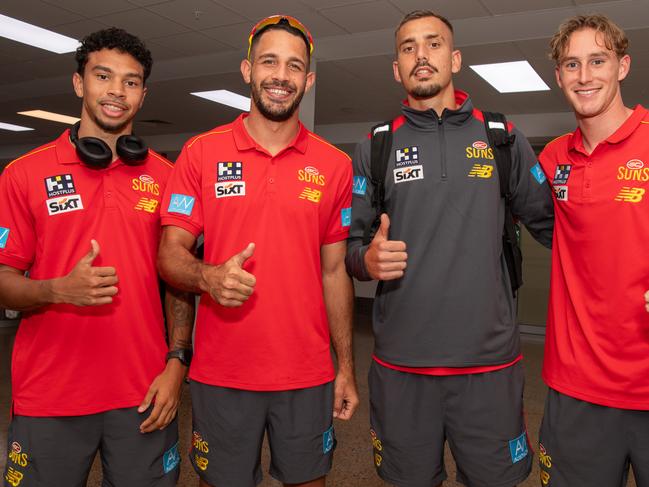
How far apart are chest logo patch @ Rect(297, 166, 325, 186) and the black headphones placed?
1.57ft

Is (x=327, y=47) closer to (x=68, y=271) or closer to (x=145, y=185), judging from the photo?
(x=145, y=185)

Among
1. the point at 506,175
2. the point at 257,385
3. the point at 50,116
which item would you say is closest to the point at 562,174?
the point at 506,175

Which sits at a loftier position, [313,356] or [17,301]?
[17,301]

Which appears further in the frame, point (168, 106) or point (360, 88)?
point (168, 106)

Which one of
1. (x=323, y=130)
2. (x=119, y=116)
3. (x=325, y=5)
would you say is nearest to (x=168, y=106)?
(x=323, y=130)

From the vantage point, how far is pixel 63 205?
1608 mm

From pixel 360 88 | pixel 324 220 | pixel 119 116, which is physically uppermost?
pixel 360 88

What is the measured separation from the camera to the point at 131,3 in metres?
5.19

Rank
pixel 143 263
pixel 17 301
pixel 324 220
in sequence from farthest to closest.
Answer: pixel 324 220 < pixel 143 263 < pixel 17 301

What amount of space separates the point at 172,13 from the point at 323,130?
5.29m

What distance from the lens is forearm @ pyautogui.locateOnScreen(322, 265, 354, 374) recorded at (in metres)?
1.84

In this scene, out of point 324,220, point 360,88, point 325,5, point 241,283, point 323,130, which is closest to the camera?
point 241,283

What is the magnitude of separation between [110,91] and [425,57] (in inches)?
38.5

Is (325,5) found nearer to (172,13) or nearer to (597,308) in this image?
(172,13)
